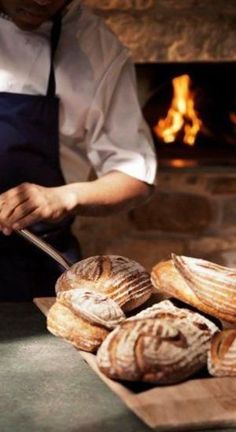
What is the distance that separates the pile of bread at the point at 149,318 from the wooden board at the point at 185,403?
13 mm

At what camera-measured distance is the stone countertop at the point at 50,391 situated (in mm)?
872

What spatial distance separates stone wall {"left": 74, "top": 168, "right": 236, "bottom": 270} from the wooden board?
52.9 inches

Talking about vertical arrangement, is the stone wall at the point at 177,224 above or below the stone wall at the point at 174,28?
below

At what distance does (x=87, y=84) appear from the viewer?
160 cm

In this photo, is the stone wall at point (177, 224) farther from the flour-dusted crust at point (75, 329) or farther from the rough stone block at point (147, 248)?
the flour-dusted crust at point (75, 329)

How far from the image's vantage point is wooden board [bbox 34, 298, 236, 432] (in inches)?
34.5

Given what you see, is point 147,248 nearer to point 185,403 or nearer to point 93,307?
point 93,307

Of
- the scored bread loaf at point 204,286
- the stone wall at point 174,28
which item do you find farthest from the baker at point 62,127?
the stone wall at point 174,28

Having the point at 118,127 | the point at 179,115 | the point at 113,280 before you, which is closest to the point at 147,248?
the point at 179,115

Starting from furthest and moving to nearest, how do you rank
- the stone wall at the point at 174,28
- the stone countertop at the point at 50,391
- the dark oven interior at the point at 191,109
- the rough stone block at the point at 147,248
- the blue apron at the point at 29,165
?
the dark oven interior at the point at 191,109 → the rough stone block at the point at 147,248 → the stone wall at the point at 174,28 → the blue apron at the point at 29,165 → the stone countertop at the point at 50,391

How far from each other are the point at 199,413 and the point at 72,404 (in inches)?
5.4

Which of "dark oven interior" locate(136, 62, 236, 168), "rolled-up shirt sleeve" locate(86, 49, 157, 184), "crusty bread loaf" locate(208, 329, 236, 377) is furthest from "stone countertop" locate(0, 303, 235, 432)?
"dark oven interior" locate(136, 62, 236, 168)

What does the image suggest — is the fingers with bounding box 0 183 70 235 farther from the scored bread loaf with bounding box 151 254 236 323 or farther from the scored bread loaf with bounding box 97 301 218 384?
the scored bread loaf with bounding box 97 301 218 384

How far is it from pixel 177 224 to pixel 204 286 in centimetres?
124
